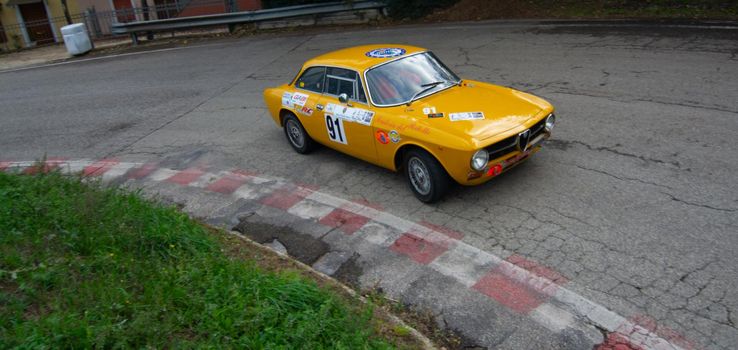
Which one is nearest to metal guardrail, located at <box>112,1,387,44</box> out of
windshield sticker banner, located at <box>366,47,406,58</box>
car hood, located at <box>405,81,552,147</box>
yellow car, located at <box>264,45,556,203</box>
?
yellow car, located at <box>264,45,556,203</box>

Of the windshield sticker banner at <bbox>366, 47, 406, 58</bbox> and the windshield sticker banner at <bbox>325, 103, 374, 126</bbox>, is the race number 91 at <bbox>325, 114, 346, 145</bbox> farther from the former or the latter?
the windshield sticker banner at <bbox>366, 47, 406, 58</bbox>

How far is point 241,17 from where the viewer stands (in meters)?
19.2

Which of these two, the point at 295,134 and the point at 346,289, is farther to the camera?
the point at 295,134

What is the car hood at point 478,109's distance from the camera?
568 centimetres

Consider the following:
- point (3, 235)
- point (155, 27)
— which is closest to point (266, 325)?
point (3, 235)

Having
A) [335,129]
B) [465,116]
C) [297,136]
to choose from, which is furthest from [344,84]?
[465,116]

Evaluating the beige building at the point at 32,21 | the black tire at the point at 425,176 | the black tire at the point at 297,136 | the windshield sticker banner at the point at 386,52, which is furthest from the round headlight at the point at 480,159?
the beige building at the point at 32,21

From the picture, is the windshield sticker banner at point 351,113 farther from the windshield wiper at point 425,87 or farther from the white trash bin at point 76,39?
the white trash bin at point 76,39

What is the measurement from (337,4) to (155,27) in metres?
6.98

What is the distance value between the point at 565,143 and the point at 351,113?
9.50 ft

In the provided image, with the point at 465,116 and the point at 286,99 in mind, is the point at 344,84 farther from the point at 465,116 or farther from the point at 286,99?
the point at 465,116

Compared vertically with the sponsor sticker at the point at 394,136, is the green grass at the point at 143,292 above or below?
below

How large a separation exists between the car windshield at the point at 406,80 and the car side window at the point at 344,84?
0.52 feet

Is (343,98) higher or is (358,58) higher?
(358,58)
